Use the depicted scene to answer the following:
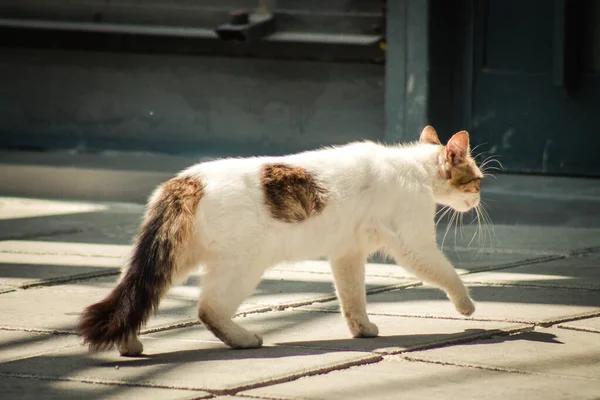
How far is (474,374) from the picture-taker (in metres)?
4.91

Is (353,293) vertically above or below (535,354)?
above

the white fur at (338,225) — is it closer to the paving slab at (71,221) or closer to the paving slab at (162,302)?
the paving slab at (162,302)

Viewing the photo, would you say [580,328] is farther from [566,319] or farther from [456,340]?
[456,340]

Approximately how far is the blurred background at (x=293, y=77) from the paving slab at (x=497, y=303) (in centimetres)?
309

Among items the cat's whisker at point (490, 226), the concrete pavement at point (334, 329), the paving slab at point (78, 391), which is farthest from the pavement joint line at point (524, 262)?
the paving slab at point (78, 391)

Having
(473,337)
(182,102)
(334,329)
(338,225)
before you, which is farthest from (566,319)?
(182,102)

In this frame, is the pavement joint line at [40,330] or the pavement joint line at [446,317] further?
the pavement joint line at [446,317]

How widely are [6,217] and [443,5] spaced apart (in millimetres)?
4073

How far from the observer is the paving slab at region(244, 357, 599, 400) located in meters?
4.58

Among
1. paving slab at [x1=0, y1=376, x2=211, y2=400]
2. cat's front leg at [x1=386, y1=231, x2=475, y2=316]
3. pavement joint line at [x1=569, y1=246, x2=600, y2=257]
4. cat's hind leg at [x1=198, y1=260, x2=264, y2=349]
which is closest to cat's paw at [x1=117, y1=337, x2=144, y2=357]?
cat's hind leg at [x1=198, y1=260, x2=264, y2=349]

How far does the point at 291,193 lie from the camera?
18.0 ft

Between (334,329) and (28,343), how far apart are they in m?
1.53

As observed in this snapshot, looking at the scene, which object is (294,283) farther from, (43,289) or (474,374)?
(474,374)

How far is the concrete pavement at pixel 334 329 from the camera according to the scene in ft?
15.6
